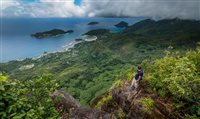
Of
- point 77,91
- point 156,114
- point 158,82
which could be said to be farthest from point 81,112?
point 77,91

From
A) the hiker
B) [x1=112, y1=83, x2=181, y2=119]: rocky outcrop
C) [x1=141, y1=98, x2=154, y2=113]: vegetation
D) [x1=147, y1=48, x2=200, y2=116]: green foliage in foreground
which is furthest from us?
the hiker

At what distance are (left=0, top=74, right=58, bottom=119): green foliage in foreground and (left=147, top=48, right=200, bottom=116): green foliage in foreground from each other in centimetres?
713

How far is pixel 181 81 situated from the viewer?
57.6 ft

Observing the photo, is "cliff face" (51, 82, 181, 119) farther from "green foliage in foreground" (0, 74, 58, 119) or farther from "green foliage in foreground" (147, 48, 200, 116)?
"green foliage in foreground" (0, 74, 58, 119)

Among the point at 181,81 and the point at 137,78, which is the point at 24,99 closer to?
the point at 181,81

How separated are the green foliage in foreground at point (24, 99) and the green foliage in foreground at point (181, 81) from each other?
23.4ft

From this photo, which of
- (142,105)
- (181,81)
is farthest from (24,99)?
(142,105)

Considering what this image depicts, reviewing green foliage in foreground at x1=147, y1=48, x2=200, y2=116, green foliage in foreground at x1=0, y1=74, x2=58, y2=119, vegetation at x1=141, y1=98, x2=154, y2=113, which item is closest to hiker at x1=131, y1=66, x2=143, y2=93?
green foliage in foreground at x1=147, y1=48, x2=200, y2=116

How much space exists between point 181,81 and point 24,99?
994 centimetres

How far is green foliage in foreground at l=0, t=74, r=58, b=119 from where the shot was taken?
10.6 meters

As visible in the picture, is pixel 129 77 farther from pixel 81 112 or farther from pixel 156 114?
pixel 81 112

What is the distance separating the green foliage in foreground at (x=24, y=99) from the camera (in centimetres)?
1064

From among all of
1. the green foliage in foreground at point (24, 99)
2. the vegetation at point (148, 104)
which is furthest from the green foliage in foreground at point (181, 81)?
the green foliage in foreground at point (24, 99)

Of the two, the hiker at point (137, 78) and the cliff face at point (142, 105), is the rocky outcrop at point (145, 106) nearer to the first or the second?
the cliff face at point (142, 105)
